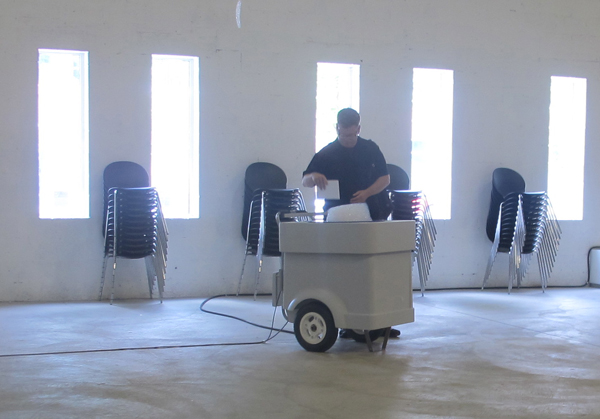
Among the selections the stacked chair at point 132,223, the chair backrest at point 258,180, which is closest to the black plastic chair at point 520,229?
the chair backrest at point 258,180

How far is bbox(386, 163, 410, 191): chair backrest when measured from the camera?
19.6 ft

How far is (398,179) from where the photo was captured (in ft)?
19.7

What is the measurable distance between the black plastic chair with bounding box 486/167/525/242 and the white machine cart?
316 cm

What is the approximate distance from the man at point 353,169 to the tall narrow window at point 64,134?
8.99 feet

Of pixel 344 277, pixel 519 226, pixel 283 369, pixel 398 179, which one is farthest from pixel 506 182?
pixel 283 369

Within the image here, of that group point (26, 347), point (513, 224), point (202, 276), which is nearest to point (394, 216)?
point (513, 224)

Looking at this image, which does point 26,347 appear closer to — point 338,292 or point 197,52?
point 338,292

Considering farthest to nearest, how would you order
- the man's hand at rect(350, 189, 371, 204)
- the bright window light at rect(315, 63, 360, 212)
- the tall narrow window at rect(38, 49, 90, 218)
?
the bright window light at rect(315, 63, 360, 212)
the tall narrow window at rect(38, 49, 90, 218)
the man's hand at rect(350, 189, 371, 204)

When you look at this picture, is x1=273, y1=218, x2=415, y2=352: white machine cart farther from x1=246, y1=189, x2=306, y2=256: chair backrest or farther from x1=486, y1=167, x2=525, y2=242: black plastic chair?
x1=486, y1=167, x2=525, y2=242: black plastic chair

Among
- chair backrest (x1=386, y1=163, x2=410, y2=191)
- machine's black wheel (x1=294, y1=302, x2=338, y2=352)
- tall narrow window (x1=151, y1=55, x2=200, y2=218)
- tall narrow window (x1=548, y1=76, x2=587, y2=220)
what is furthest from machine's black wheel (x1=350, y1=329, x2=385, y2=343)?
tall narrow window (x1=548, y1=76, x2=587, y2=220)

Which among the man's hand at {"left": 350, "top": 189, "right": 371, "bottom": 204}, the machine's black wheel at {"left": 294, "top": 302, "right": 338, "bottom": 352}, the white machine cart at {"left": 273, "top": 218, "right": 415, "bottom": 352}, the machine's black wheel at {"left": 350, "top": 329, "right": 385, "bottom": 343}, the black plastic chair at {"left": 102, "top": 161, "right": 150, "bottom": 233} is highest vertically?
the black plastic chair at {"left": 102, "top": 161, "right": 150, "bottom": 233}

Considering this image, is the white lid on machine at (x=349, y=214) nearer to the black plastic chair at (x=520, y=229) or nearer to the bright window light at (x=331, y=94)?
the bright window light at (x=331, y=94)

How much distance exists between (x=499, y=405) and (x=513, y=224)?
3984 millimetres

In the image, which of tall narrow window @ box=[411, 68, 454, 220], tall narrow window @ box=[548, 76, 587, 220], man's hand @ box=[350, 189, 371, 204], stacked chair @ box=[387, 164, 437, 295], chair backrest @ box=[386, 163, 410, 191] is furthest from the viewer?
tall narrow window @ box=[548, 76, 587, 220]
